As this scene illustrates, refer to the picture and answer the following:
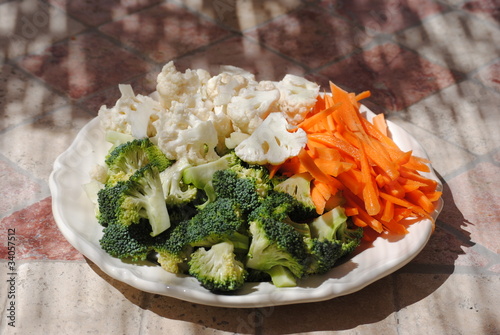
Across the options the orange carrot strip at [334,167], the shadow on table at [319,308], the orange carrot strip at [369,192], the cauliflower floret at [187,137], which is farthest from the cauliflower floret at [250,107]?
the shadow on table at [319,308]

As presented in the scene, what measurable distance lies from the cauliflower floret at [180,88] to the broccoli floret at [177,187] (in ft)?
0.96

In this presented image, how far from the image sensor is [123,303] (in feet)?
7.33

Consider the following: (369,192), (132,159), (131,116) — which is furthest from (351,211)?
(131,116)

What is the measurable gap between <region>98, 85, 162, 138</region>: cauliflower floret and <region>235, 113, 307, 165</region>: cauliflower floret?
0.42m

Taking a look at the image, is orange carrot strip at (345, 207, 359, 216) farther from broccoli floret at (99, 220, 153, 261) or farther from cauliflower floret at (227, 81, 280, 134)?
broccoli floret at (99, 220, 153, 261)

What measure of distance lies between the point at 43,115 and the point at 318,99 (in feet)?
4.84

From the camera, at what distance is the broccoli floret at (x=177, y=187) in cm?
224

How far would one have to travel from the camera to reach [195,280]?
83.1 inches

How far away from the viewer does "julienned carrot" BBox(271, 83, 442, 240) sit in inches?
89.1

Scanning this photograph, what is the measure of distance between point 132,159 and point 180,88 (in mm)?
372

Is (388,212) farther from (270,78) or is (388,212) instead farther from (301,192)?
(270,78)

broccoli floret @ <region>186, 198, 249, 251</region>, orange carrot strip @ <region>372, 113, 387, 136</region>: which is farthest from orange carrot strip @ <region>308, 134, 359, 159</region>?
broccoli floret @ <region>186, 198, 249, 251</region>

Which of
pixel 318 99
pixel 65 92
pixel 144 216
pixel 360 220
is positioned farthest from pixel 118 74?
pixel 360 220

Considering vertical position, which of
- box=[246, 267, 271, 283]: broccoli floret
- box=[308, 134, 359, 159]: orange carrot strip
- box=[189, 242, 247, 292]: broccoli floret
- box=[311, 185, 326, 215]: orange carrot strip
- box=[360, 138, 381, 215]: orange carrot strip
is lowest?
A: box=[246, 267, 271, 283]: broccoli floret
